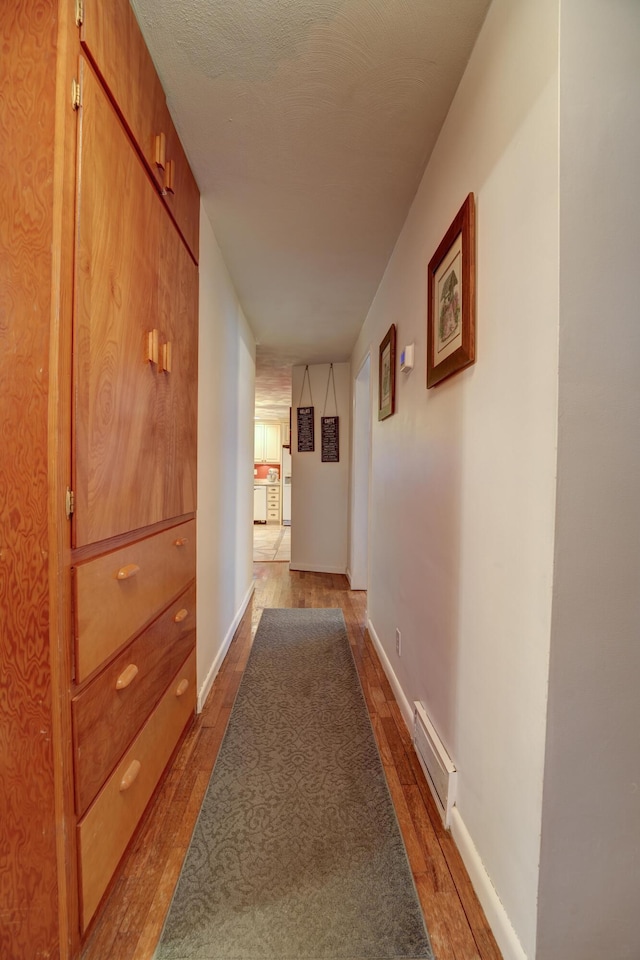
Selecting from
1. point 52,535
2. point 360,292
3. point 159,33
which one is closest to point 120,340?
point 52,535

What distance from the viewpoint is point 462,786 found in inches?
46.6

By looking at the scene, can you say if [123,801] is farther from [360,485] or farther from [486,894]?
[360,485]

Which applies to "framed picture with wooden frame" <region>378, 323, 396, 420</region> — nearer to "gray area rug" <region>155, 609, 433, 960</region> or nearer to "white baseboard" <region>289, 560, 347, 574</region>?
"gray area rug" <region>155, 609, 433, 960</region>

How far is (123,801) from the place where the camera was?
1097mm

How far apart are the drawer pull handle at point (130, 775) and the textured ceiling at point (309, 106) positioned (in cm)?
199

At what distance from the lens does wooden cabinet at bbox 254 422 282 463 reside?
9.31m

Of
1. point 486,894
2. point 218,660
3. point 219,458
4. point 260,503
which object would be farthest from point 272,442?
point 486,894

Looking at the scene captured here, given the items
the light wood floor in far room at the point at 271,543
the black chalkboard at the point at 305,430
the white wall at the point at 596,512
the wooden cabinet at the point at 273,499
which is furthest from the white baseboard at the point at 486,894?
the wooden cabinet at the point at 273,499

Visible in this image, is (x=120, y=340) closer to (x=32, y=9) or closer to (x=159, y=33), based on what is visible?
(x=32, y=9)

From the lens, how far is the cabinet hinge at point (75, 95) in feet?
2.74

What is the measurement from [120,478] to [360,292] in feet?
7.41

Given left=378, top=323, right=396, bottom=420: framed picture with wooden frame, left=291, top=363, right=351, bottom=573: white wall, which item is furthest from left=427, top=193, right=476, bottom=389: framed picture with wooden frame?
left=291, top=363, right=351, bottom=573: white wall

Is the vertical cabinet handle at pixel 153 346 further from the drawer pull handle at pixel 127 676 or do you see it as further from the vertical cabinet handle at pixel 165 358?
the drawer pull handle at pixel 127 676

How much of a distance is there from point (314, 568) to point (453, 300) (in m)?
3.82
